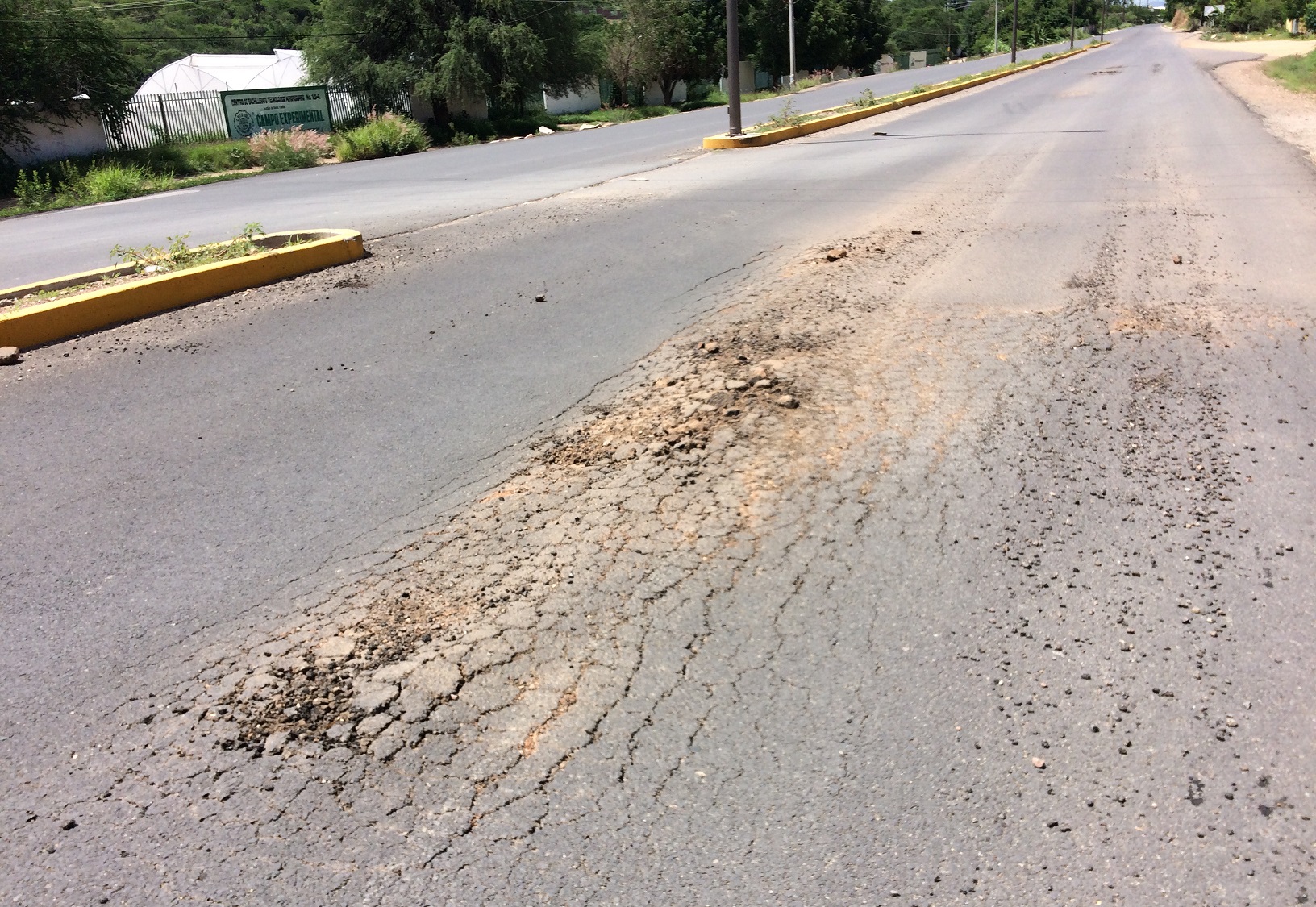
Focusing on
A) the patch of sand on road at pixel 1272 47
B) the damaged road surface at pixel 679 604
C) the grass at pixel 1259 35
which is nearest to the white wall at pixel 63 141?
the damaged road surface at pixel 679 604

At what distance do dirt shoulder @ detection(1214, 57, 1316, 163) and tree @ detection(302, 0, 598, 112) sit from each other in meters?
23.6

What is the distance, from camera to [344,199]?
49.9ft

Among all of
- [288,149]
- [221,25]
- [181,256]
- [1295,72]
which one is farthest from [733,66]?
[221,25]

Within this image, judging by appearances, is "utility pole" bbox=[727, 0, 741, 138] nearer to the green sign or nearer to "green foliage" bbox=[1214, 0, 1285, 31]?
the green sign

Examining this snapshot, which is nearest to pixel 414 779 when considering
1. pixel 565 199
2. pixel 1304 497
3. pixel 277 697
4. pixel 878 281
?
pixel 277 697

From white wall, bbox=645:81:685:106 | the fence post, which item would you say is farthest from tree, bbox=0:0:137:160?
white wall, bbox=645:81:685:106

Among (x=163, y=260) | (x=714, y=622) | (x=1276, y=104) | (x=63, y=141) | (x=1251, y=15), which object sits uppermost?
(x=1251, y=15)

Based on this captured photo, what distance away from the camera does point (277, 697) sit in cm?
307

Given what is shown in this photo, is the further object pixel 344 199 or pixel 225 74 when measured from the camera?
pixel 225 74

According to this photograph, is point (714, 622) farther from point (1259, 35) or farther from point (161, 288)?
point (1259, 35)

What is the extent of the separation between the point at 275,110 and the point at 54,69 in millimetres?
7582

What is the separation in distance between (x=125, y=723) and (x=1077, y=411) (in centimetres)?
453

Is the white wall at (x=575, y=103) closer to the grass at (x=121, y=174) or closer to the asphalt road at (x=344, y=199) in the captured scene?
the grass at (x=121, y=174)

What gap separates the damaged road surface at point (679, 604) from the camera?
8.21 ft
